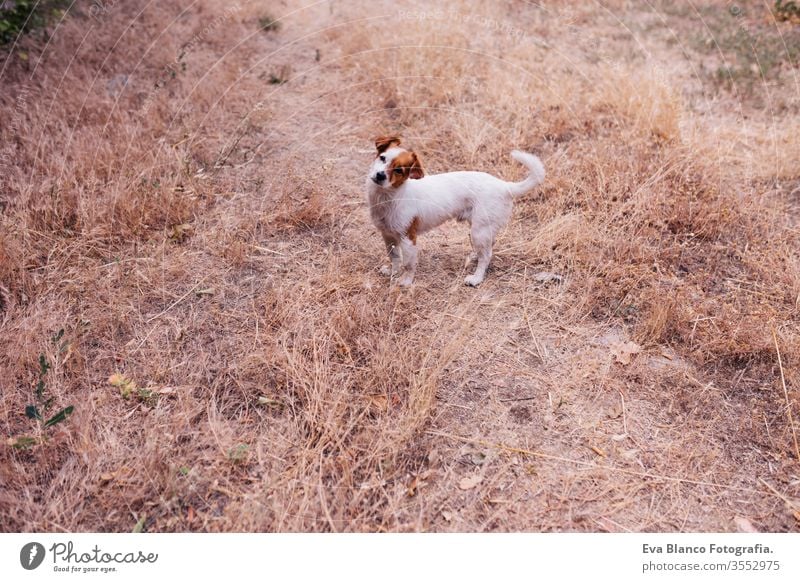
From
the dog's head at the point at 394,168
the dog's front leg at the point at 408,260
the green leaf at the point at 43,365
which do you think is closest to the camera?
the green leaf at the point at 43,365

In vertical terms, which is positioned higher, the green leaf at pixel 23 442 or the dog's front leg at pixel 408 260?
the green leaf at pixel 23 442

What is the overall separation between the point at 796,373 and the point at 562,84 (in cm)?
372

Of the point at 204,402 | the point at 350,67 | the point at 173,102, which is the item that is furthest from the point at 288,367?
the point at 350,67

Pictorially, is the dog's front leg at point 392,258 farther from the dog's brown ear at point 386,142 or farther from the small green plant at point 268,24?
the small green plant at point 268,24

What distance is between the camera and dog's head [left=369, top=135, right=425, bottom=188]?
3.05 metres

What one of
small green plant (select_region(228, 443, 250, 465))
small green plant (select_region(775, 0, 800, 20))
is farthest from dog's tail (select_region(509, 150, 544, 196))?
small green plant (select_region(775, 0, 800, 20))

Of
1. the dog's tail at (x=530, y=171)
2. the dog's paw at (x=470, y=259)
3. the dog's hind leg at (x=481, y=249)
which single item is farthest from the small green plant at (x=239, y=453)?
the dog's tail at (x=530, y=171)

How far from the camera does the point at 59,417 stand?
264 cm

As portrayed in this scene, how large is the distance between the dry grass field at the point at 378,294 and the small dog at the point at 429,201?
30 cm

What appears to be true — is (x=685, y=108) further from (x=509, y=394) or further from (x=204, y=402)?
(x=204, y=402)

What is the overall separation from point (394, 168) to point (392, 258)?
777 mm

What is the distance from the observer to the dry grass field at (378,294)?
99.4 inches

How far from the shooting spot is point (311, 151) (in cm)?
504

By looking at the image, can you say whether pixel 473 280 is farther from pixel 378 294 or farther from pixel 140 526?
pixel 140 526
